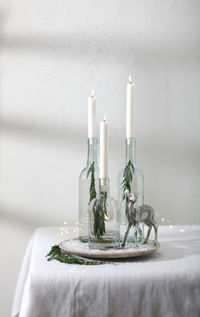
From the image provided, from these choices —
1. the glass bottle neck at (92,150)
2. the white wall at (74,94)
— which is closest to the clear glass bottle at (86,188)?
the glass bottle neck at (92,150)

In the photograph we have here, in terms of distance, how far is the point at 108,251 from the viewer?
118 cm

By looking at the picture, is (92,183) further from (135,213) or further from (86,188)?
(135,213)

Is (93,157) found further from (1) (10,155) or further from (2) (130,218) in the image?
(1) (10,155)

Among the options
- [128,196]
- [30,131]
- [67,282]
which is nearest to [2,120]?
[30,131]

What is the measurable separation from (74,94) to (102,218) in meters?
0.96

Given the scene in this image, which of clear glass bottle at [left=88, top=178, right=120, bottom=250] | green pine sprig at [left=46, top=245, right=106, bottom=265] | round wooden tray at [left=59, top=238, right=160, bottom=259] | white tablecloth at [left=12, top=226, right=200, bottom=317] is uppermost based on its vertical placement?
clear glass bottle at [left=88, top=178, right=120, bottom=250]

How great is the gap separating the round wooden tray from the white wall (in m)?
0.77

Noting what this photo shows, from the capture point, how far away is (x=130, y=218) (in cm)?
124

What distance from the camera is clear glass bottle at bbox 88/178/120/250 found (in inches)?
47.8

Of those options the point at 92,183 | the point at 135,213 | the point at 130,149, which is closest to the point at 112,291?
the point at 135,213

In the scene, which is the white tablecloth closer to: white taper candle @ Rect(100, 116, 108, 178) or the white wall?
white taper candle @ Rect(100, 116, 108, 178)

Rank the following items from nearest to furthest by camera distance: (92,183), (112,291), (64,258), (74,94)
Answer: (112,291) < (64,258) < (92,183) < (74,94)

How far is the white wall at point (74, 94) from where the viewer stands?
2.02 m

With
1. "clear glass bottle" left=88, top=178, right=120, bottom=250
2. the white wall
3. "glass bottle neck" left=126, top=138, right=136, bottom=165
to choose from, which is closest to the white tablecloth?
"clear glass bottle" left=88, top=178, right=120, bottom=250
